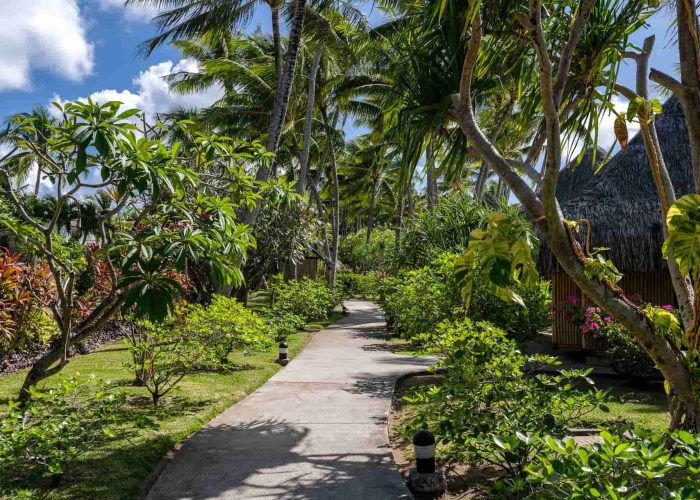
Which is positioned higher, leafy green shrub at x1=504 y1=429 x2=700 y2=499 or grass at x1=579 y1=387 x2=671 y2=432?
leafy green shrub at x1=504 y1=429 x2=700 y2=499

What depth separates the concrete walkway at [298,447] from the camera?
4.08 meters

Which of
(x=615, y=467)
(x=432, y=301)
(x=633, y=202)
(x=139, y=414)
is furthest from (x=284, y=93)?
(x=615, y=467)

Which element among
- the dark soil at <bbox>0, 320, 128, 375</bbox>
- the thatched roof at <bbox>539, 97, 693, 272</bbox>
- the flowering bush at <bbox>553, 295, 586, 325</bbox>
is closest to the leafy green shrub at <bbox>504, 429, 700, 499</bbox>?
the dark soil at <bbox>0, 320, 128, 375</bbox>

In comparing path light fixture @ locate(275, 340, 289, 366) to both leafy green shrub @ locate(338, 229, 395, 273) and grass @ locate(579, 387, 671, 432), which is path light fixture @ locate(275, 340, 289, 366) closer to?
grass @ locate(579, 387, 671, 432)

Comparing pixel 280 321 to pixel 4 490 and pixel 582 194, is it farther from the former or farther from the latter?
pixel 4 490

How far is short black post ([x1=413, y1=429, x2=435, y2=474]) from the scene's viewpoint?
3.90 meters

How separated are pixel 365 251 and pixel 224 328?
25.6 m

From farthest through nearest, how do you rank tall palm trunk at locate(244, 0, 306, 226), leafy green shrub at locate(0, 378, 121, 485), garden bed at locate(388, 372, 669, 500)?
tall palm trunk at locate(244, 0, 306, 226), garden bed at locate(388, 372, 669, 500), leafy green shrub at locate(0, 378, 121, 485)

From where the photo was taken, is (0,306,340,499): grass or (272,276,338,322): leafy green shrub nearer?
(0,306,340,499): grass

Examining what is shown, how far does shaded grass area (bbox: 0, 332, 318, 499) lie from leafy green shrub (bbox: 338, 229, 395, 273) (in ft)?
67.1

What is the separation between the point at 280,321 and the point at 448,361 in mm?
7299

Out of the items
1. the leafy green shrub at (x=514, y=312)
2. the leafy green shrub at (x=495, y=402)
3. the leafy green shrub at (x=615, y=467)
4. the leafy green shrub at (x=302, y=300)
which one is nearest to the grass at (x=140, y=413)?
the leafy green shrub at (x=495, y=402)

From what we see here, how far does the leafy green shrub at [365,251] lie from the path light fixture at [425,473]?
25.0 metres

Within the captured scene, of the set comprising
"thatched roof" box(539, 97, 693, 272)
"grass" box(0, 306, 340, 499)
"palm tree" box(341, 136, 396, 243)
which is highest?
"palm tree" box(341, 136, 396, 243)
